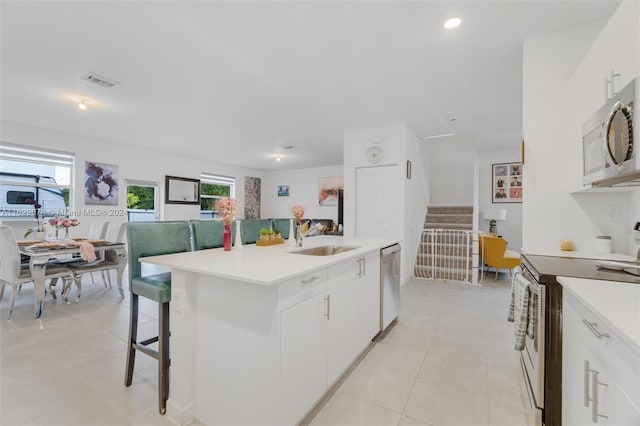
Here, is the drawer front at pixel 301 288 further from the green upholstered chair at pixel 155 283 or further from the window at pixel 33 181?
the window at pixel 33 181

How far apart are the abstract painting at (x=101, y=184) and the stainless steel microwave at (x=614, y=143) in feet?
23.6

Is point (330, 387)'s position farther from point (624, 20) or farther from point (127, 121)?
point (127, 121)

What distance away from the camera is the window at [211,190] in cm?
784

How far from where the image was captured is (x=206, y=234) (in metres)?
2.37

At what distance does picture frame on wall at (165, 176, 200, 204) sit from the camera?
6.75 meters

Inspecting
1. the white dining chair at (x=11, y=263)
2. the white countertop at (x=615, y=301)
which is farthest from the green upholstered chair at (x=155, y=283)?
the white dining chair at (x=11, y=263)

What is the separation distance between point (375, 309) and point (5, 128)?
6298 mm

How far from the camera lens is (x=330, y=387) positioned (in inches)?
70.5

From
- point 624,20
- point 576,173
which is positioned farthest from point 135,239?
point 576,173

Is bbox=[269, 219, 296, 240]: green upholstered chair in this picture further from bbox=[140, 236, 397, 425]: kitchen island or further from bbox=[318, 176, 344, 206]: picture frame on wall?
bbox=[318, 176, 344, 206]: picture frame on wall

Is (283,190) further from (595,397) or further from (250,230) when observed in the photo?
(595,397)

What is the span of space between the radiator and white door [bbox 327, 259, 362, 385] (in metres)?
3.33

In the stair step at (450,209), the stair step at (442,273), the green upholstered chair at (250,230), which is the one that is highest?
the stair step at (450,209)

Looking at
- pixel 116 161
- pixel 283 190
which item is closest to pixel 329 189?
pixel 283 190
